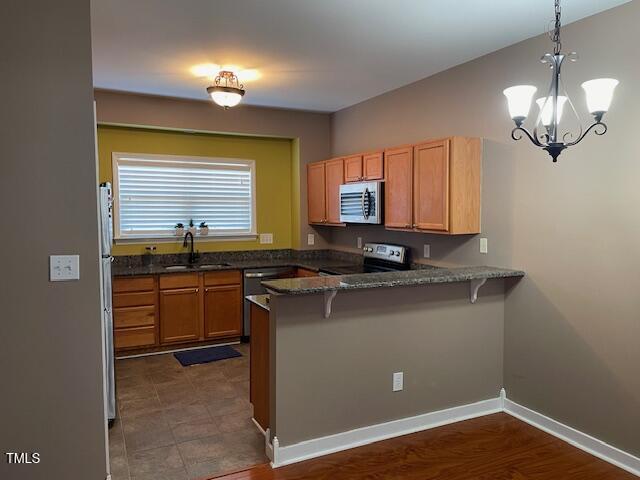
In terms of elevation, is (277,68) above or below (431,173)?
above

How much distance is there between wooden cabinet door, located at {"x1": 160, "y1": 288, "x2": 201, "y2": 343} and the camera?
502 centimetres

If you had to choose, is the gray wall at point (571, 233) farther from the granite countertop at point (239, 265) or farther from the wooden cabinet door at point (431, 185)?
the granite countertop at point (239, 265)

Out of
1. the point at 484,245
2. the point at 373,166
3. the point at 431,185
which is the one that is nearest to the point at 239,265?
the point at 373,166

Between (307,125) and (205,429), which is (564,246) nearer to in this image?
(205,429)

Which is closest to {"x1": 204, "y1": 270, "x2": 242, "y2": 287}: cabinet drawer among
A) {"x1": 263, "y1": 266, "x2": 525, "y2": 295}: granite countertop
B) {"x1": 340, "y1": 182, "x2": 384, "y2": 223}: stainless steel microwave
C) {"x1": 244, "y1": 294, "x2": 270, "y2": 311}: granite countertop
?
{"x1": 340, "y1": 182, "x2": 384, "y2": 223}: stainless steel microwave

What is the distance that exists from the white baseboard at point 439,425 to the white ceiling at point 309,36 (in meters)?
2.58

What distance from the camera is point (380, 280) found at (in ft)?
9.92

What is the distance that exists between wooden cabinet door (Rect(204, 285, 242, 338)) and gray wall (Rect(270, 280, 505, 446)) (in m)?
2.55

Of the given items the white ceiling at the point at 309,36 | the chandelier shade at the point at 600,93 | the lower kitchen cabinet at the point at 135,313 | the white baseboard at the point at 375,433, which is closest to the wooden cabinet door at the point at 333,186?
the white ceiling at the point at 309,36

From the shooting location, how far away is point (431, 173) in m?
3.78

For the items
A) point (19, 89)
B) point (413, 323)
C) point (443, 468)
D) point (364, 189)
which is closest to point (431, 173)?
point (364, 189)

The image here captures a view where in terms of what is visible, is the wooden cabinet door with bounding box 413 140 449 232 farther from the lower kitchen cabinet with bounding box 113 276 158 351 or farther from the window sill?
the lower kitchen cabinet with bounding box 113 276 158 351

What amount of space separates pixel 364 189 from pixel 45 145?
2.99 metres

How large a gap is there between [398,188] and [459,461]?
7.37ft
